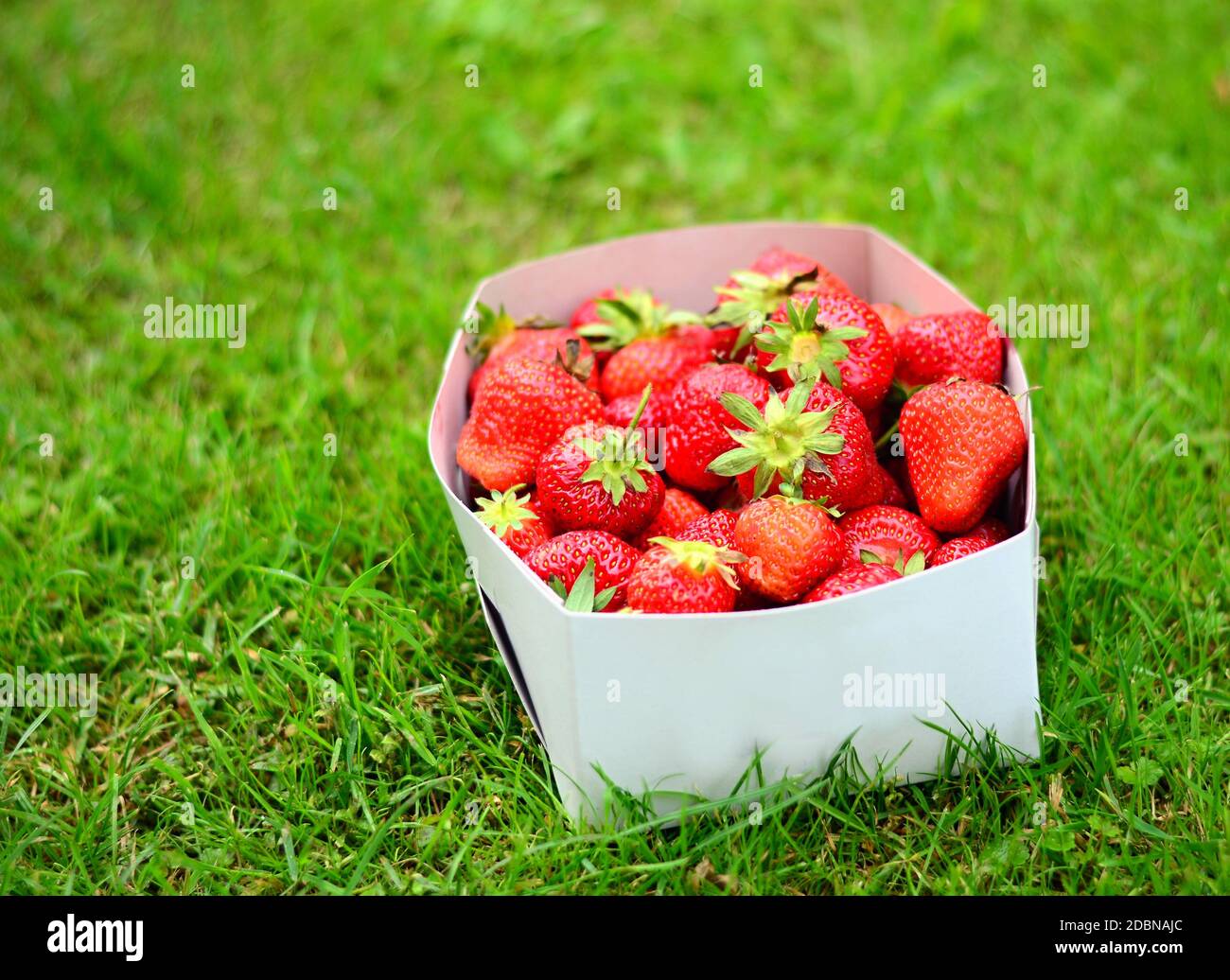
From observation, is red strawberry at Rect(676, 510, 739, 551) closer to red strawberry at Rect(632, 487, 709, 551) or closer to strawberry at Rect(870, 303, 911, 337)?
red strawberry at Rect(632, 487, 709, 551)

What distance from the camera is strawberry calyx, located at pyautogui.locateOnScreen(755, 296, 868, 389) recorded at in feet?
5.64

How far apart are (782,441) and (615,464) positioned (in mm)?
232

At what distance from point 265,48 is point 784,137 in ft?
5.04

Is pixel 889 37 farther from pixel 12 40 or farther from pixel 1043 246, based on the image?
pixel 12 40

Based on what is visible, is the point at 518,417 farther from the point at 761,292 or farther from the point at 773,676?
the point at 773,676

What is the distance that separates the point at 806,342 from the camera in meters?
1.75

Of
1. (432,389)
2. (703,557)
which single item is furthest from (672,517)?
(432,389)

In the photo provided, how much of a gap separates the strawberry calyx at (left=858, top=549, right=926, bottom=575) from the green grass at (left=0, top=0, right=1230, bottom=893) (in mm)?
290

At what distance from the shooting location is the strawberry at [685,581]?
1520 mm

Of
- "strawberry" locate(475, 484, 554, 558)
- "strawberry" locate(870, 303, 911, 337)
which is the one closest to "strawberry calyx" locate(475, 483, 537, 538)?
"strawberry" locate(475, 484, 554, 558)

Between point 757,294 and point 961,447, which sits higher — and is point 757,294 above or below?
above

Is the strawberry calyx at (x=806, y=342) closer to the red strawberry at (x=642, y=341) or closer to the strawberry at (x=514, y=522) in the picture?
the red strawberry at (x=642, y=341)

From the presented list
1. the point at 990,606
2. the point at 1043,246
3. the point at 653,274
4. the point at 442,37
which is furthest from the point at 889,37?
the point at 990,606

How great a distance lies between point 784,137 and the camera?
3.21m
